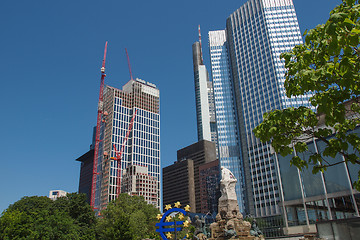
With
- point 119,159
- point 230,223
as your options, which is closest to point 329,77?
point 230,223

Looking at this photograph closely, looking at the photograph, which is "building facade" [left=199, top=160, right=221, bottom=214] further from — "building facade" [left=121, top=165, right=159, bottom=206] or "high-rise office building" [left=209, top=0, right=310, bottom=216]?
"high-rise office building" [left=209, top=0, right=310, bottom=216]

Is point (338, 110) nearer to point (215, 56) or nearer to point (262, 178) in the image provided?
point (262, 178)

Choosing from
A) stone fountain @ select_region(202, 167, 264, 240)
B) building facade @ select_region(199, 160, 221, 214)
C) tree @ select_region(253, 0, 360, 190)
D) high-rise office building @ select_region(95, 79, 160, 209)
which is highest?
high-rise office building @ select_region(95, 79, 160, 209)

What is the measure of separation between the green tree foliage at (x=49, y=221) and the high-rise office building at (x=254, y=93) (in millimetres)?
81221

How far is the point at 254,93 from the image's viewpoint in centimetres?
13912

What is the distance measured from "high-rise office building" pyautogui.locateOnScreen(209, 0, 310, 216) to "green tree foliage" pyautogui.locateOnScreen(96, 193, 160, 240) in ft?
198

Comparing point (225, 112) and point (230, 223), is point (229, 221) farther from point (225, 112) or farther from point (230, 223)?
point (225, 112)

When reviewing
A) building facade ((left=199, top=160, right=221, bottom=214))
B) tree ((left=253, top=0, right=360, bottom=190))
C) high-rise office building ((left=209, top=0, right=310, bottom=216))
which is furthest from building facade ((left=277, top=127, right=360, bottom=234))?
building facade ((left=199, top=160, right=221, bottom=214))

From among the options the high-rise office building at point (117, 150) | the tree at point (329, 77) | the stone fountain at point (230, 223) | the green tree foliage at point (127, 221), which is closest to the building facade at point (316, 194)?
the stone fountain at point (230, 223)

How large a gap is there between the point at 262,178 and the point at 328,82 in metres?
125

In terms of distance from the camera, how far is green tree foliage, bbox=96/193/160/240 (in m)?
47.8

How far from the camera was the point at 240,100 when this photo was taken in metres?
146

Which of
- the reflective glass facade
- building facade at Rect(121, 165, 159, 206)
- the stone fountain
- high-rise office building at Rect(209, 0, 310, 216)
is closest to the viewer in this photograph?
the stone fountain

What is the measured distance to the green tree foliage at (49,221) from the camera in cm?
4675
